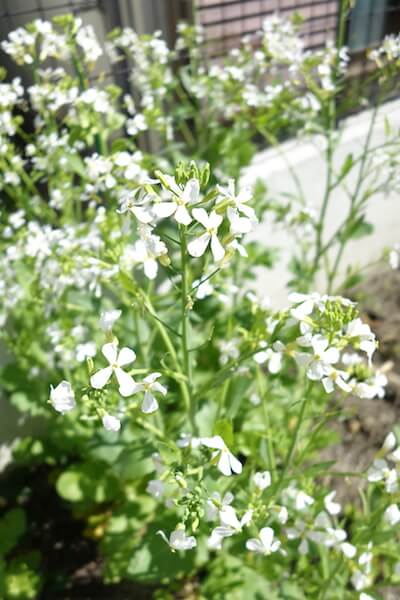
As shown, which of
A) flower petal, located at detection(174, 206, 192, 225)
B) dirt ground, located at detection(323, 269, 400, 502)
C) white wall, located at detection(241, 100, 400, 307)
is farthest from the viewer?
white wall, located at detection(241, 100, 400, 307)

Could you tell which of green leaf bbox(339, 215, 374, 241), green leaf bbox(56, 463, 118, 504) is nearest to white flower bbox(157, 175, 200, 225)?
green leaf bbox(339, 215, 374, 241)

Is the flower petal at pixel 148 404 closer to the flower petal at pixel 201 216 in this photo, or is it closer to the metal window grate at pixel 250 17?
the flower petal at pixel 201 216

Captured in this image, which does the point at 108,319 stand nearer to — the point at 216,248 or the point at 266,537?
the point at 216,248

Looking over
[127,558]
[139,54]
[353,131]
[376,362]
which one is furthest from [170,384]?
[353,131]

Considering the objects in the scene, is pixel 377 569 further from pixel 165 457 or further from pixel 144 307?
pixel 144 307

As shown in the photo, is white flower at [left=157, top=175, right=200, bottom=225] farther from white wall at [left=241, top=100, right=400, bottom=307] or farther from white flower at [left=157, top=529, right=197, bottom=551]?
white wall at [left=241, top=100, right=400, bottom=307]

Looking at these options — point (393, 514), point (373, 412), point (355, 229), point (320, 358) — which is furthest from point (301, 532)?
point (373, 412)
